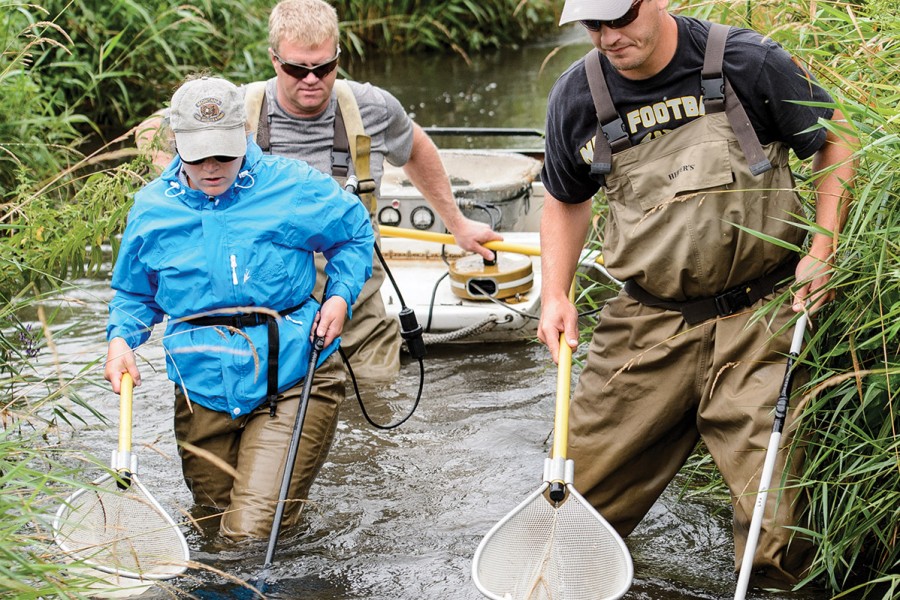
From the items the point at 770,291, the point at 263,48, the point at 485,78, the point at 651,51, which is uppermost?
the point at 651,51

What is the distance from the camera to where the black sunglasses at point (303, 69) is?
201 inches

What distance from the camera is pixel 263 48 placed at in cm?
1104

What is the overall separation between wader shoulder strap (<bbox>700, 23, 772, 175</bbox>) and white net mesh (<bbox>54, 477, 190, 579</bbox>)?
1.93 metres

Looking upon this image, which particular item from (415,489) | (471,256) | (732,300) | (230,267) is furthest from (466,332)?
(732,300)

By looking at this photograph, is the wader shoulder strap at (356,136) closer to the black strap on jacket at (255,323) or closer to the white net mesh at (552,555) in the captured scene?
the black strap on jacket at (255,323)

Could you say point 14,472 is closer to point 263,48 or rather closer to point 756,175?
point 756,175

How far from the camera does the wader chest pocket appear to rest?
11.9ft

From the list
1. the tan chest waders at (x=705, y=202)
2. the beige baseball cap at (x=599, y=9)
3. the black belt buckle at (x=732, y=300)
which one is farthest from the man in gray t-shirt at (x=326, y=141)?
the beige baseball cap at (x=599, y=9)

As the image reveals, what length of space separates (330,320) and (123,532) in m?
1.00

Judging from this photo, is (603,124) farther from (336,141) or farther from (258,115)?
(258,115)

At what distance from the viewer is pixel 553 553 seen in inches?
140

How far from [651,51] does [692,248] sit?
578 millimetres

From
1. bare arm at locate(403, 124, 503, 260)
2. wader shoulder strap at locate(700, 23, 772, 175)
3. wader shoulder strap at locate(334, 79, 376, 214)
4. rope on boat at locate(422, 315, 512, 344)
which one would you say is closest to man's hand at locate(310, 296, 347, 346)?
wader shoulder strap at locate(334, 79, 376, 214)

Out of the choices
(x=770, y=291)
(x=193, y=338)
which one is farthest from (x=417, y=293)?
(x=770, y=291)
